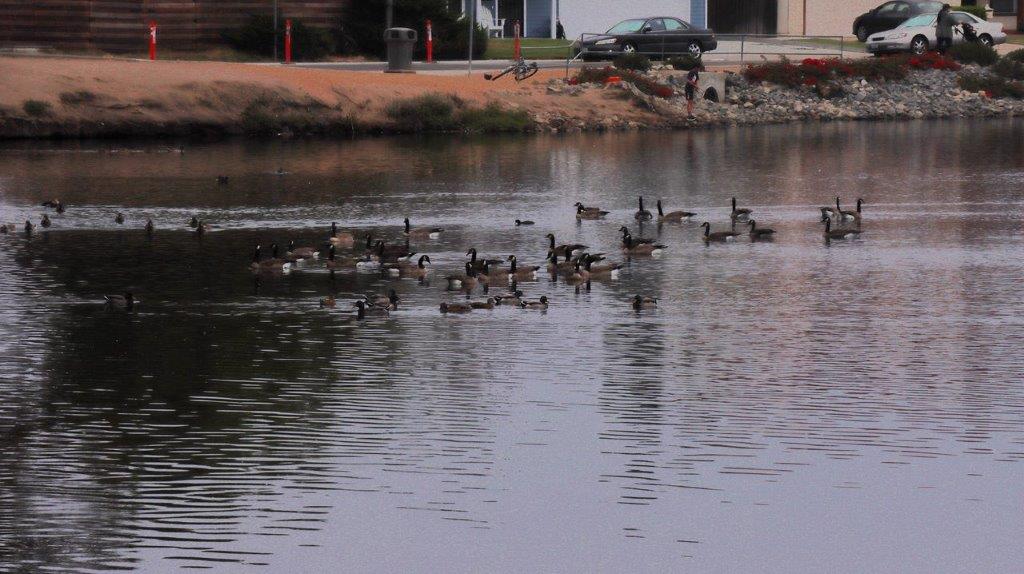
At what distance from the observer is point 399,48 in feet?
218

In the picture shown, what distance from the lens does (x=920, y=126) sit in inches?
2869

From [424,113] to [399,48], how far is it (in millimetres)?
3387

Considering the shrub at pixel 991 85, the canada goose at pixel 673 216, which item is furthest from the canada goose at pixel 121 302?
the shrub at pixel 991 85

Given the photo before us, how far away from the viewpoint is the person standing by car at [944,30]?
83.5m


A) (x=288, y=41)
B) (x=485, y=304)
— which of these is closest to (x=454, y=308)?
(x=485, y=304)

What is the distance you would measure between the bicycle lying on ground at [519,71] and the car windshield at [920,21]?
2378cm

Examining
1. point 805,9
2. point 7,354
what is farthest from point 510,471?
point 805,9

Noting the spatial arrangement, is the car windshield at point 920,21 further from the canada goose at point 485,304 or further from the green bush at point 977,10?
the canada goose at point 485,304

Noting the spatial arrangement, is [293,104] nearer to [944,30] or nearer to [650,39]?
[650,39]

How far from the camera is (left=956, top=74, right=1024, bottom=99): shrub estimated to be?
79.7 metres

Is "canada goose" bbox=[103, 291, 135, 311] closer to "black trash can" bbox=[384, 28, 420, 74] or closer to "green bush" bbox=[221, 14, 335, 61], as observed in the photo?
"black trash can" bbox=[384, 28, 420, 74]

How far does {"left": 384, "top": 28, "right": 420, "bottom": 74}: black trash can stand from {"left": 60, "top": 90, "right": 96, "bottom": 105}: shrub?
455 inches

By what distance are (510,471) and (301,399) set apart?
4.12 meters

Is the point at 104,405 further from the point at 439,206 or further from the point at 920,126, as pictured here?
the point at 920,126
